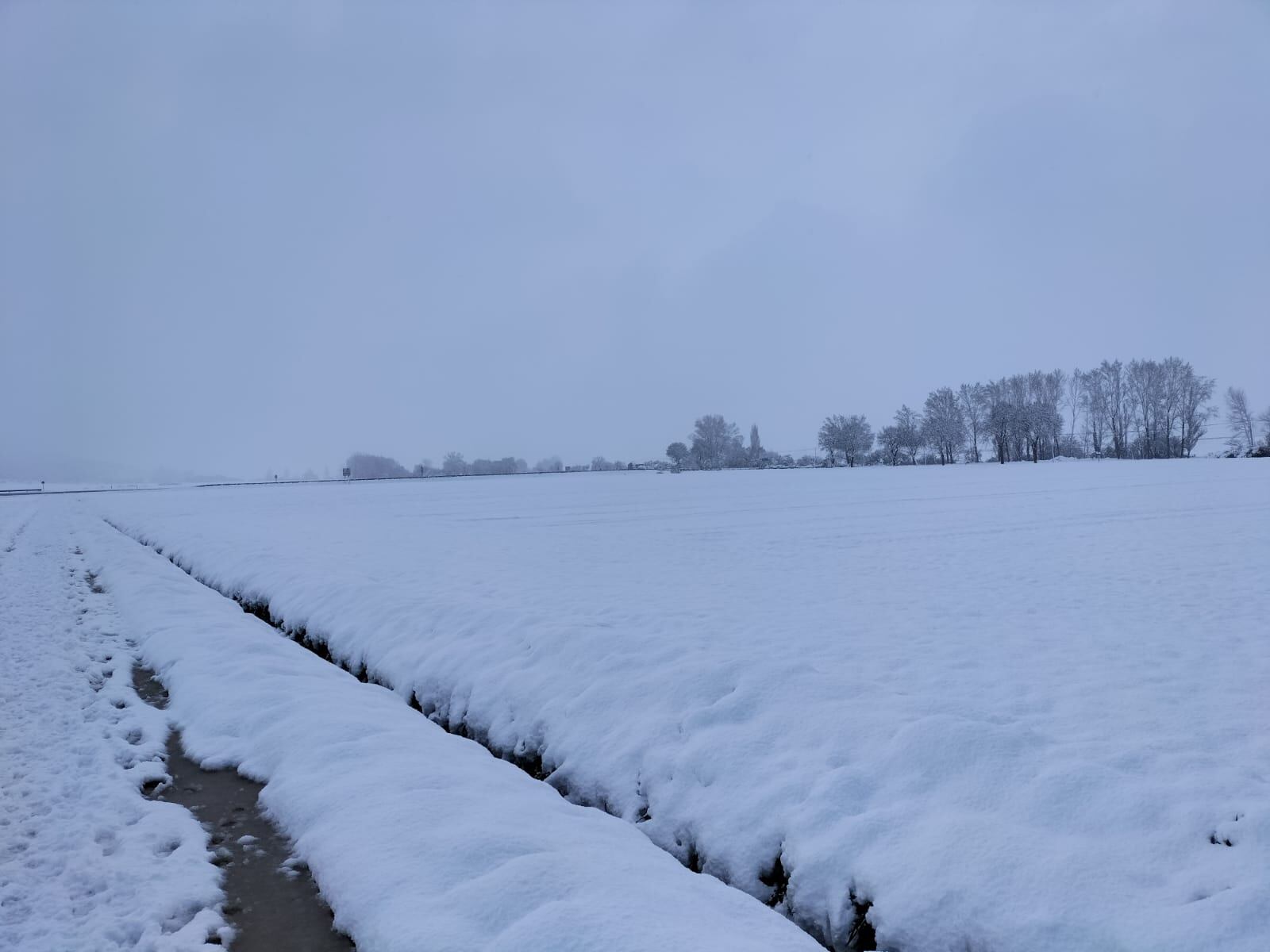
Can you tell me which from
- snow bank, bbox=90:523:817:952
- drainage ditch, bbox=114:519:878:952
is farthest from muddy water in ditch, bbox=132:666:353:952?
drainage ditch, bbox=114:519:878:952

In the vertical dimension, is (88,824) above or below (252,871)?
above

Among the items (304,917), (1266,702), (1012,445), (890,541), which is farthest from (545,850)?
(1012,445)

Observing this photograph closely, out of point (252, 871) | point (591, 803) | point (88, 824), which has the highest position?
point (88, 824)

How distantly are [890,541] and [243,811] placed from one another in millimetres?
15622

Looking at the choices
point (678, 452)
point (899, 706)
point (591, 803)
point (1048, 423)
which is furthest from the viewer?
point (678, 452)

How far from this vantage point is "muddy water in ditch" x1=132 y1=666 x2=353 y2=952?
3906mm

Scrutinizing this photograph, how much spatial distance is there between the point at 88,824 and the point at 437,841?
8.15 feet

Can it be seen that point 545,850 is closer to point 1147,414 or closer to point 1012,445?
point 1012,445

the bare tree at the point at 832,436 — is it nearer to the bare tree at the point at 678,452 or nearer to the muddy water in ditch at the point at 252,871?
the bare tree at the point at 678,452

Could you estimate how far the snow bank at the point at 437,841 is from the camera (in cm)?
363

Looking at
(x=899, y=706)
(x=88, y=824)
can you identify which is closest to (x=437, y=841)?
(x=88, y=824)

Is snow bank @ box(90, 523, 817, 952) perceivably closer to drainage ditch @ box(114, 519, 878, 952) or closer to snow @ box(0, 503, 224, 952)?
drainage ditch @ box(114, 519, 878, 952)

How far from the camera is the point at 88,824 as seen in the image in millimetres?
4781

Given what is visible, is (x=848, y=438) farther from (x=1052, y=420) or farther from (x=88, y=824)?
(x=88, y=824)
